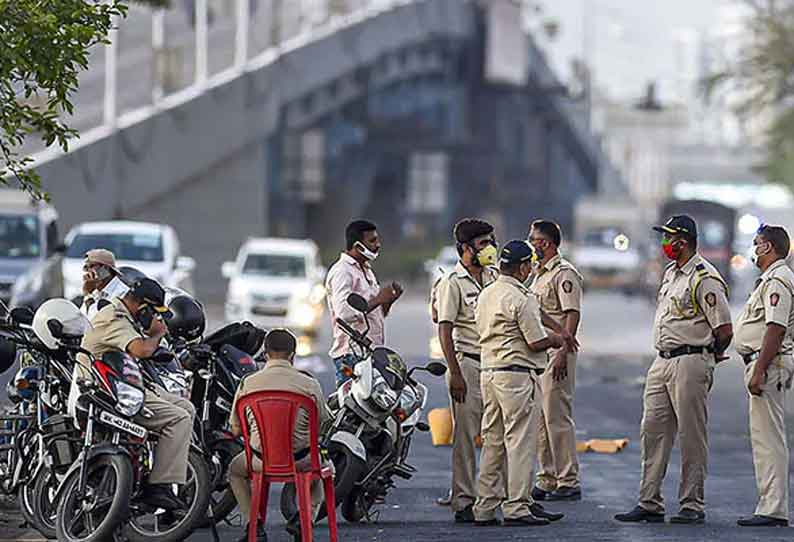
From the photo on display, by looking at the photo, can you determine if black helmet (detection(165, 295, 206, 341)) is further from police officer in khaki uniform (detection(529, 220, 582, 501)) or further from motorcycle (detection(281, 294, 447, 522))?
police officer in khaki uniform (detection(529, 220, 582, 501))

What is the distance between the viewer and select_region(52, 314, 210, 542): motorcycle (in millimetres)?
10484

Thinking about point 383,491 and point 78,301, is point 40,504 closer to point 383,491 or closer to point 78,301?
point 383,491

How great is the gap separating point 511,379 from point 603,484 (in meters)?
2.95

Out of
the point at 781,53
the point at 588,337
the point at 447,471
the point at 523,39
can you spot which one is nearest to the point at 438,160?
the point at 523,39

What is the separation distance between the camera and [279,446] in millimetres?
10391

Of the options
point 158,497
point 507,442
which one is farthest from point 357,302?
point 158,497

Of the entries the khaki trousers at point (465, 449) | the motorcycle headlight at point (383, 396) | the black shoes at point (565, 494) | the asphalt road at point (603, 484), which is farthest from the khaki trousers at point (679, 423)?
the motorcycle headlight at point (383, 396)

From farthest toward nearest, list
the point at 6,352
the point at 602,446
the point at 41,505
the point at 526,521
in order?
the point at 602,446 < the point at 526,521 < the point at 6,352 < the point at 41,505

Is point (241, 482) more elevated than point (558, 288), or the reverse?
point (558, 288)

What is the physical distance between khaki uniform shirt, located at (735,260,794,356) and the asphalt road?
116 cm

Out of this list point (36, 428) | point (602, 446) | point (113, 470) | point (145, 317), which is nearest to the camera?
point (113, 470)

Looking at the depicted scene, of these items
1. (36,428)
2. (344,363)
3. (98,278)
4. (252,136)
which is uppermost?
(252,136)

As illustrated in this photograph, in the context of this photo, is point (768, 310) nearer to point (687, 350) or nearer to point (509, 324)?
point (687, 350)

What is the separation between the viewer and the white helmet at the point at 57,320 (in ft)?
36.4
